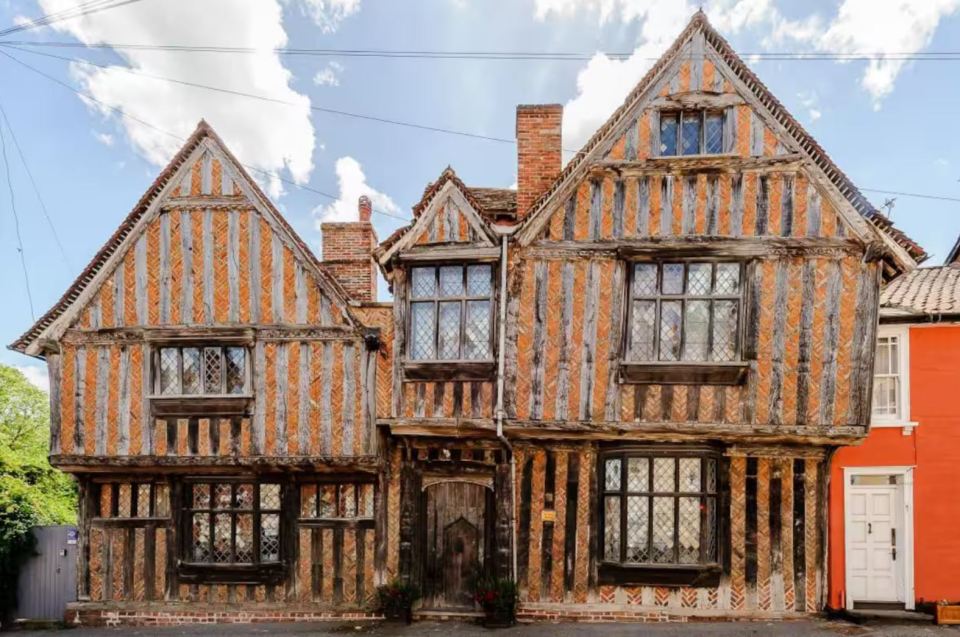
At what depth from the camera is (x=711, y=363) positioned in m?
8.38

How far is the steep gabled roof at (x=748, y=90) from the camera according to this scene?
27.6 ft

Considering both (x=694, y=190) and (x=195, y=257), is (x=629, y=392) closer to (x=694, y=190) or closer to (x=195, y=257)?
(x=694, y=190)

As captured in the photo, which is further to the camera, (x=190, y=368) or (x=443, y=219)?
(x=190, y=368)

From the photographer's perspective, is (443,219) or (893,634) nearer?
(893,634)

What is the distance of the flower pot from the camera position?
8.66 m

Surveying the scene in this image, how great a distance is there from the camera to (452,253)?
885 centimetres

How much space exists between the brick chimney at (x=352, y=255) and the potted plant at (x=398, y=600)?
489cm

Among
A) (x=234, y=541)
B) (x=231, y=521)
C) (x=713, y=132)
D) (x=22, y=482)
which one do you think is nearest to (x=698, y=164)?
(x=713, y=132)

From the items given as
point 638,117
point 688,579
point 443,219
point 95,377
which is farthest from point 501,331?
point 95,377

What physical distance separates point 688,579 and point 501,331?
4.81m

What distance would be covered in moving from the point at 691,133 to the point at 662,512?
233 inches

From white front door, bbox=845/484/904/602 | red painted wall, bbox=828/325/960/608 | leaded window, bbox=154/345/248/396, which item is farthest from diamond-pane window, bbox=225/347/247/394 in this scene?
white front door, bbox=845/484/904/602

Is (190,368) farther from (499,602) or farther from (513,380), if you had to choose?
(499,602)

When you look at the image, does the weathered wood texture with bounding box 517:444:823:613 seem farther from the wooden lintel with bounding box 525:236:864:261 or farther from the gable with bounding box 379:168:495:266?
the gable with bounding box 379:168:495:266
